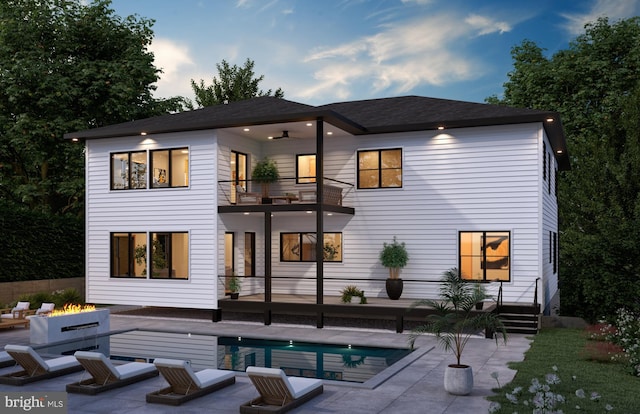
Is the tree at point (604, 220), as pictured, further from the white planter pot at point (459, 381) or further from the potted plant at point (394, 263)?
the white planter pot at point (459, 381)

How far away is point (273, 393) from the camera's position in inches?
387

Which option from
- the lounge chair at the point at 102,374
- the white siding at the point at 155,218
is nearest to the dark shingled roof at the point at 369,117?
the white siding at the point at 155,218

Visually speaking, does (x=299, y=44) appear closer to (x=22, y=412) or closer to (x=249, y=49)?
(x=249, y=49)

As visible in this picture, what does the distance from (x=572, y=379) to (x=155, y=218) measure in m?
14.7

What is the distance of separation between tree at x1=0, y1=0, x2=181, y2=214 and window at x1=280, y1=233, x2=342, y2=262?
38.7ft

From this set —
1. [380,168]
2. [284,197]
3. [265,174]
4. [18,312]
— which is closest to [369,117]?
[380,168]

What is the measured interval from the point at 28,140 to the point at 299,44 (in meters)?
23.1

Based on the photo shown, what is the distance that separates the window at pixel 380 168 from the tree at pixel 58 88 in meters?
13.9

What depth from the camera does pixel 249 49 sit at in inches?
1817

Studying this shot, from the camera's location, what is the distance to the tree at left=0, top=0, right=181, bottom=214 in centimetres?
2897

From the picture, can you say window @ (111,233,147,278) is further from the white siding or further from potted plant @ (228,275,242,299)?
potted plant @ (228,275,242,299)

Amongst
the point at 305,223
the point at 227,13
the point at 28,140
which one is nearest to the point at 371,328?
the point at 305,223

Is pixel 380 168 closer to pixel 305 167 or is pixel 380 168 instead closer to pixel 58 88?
pixel 305 167

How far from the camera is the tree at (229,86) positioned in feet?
155
